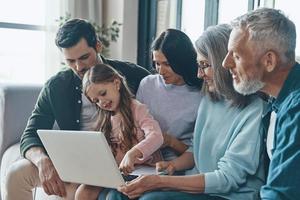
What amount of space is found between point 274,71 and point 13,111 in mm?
1392

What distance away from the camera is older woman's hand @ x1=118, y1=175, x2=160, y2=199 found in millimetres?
1295

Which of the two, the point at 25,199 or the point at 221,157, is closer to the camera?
the point at 221,157

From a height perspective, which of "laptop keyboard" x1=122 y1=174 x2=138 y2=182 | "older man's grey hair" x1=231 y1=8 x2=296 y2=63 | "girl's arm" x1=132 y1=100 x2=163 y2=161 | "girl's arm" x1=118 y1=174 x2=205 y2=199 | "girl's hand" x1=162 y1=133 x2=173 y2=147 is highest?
"older man's grey hair" x1=231 y1=8 x2=296 y2=63

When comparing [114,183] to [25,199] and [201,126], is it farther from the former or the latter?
[25,199]

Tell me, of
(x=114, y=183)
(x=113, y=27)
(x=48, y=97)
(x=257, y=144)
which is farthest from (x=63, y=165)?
(x=113, y=27)

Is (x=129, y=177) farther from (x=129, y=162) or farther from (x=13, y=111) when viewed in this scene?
(x=13, y=111)

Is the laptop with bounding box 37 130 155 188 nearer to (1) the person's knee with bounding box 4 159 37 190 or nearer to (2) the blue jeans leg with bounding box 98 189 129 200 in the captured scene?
(2) the blue jeans leg with bounding box 98 189 129 200

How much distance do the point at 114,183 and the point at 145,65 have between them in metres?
2.26

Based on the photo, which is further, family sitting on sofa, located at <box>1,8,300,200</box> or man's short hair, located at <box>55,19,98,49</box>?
man's short hair, located at <box>55,19,98,49</box>

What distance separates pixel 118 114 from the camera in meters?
1.63

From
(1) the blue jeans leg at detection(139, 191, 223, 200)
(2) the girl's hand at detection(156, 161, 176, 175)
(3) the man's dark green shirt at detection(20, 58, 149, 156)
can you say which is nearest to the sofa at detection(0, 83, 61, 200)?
(3) the man's dark green shirt at detection(20, 58, 149, 156)

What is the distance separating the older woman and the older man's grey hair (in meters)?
0.24

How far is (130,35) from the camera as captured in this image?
345 centimetres

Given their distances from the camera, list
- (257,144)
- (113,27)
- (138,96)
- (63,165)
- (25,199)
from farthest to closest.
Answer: (113,27)
(138,96)
(25,199)
(63,165)
(257,144)
